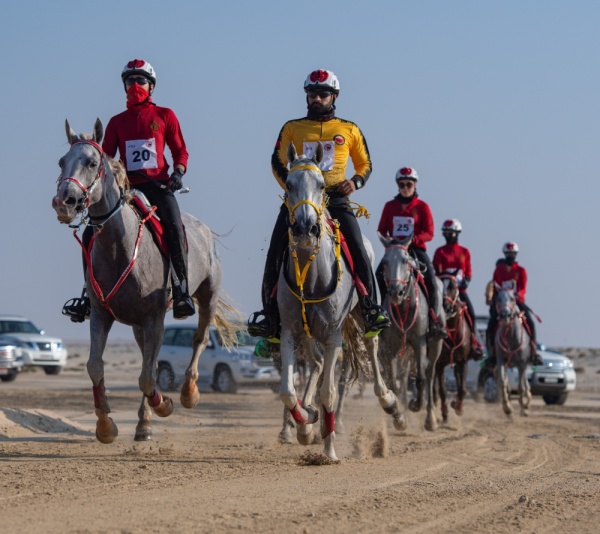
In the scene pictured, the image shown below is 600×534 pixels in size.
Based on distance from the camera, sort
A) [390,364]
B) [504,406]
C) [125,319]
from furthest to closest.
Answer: [504,406], [390,364], [125,319]

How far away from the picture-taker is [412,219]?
18.5 m

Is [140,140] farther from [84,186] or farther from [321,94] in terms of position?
[84,186]

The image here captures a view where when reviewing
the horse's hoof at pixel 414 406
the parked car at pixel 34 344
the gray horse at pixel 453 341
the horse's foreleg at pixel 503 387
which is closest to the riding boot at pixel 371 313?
the horse's hoof at pixel 414 406

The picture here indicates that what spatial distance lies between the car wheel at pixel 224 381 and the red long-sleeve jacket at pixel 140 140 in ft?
61.6

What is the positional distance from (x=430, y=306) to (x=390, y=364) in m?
1.27

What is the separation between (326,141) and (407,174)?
637 centimetres

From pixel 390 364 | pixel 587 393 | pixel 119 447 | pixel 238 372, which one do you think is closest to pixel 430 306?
pixel 390 364

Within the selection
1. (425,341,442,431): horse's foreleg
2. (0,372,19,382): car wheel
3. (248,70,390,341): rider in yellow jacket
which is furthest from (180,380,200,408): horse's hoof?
(0,372,19,382): car wheel

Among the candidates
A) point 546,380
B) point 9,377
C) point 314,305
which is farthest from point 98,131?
point 9,377

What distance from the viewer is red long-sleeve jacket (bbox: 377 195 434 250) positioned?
18547mm

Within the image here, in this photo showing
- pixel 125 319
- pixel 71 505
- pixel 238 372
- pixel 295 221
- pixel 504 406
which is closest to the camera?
pixel 71 505

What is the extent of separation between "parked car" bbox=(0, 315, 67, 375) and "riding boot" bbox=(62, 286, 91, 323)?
86.5 feet

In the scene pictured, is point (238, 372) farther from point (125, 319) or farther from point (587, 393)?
point (125, 319)

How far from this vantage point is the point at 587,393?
39656mm
